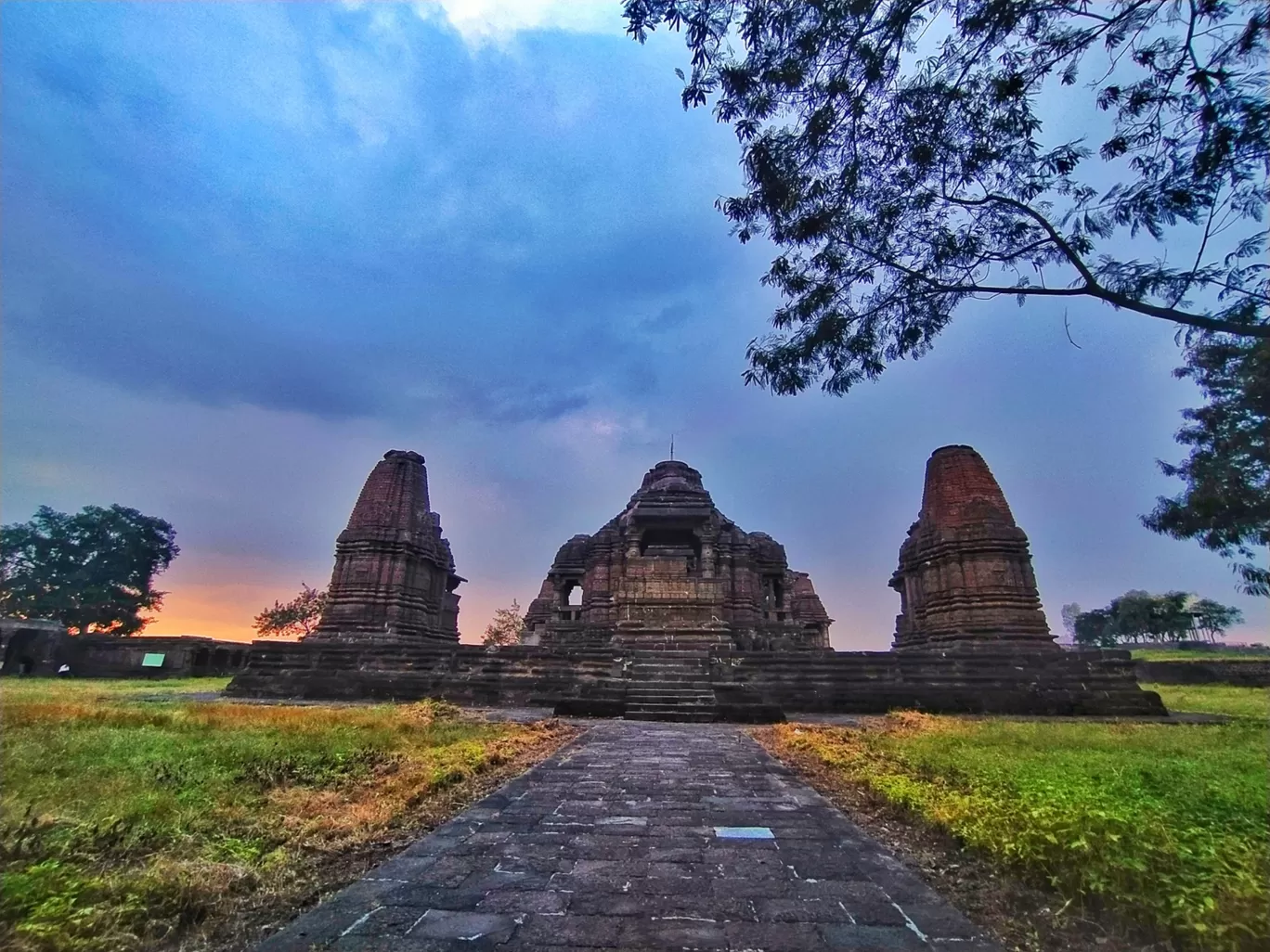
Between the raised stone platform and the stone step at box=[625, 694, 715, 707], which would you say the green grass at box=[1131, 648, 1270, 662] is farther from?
the stone step at box=[625, 694, 715, 707]

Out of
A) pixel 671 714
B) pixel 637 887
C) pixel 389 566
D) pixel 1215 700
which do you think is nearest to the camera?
pixel 637 887

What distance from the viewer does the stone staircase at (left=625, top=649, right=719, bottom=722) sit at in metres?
12.7

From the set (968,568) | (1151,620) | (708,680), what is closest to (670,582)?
(708,680)

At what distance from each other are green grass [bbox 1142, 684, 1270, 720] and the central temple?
1019 cm

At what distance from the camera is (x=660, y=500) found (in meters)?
26.3

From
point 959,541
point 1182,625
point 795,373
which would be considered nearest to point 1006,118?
point 795,373

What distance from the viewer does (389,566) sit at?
2269cm

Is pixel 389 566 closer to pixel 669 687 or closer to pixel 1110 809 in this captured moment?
pixel 669 687

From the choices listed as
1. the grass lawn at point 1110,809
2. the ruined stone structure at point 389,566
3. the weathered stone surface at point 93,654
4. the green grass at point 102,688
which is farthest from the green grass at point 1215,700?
the weathered stone surface at point 93,654

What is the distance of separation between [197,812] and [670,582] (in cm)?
1702

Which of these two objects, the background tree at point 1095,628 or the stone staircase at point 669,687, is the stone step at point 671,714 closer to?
the stone staircase at point 669,687

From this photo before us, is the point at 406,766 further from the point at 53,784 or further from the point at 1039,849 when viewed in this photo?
the point at 1039,849

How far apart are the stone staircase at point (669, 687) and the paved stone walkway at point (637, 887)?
7.36 meters

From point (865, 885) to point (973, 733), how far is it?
6.82 metres
